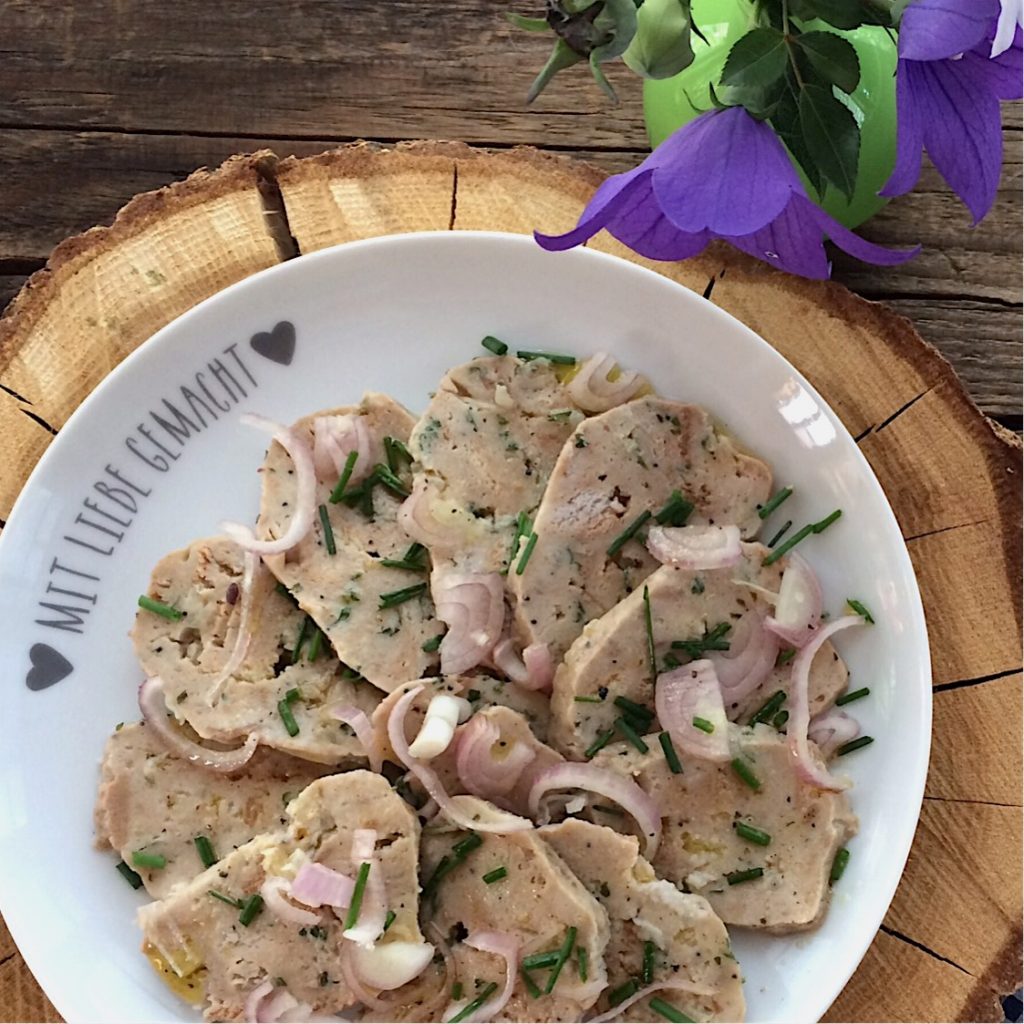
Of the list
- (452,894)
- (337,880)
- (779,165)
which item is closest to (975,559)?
(779,165)

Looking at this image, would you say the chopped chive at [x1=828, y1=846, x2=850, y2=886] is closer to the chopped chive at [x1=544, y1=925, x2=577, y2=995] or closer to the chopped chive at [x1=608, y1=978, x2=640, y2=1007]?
the chopped chive at [x1=608, y1=978, x2=640, y2=1007]

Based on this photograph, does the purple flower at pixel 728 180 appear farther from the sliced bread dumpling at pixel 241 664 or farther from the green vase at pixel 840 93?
the sliced bread dumpling at pixel 241 664

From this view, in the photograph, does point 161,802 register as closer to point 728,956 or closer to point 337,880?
point 337,880

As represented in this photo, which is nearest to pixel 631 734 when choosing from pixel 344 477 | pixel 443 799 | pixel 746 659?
pixel 746 659

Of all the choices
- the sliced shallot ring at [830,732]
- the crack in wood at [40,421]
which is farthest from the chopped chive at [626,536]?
the crack in wood at [40,421]

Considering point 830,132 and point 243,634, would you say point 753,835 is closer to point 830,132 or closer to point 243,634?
point 243,634

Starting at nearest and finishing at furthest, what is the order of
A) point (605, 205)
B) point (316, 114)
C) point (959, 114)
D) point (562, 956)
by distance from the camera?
1. point (959, 114)
2. point (605, 205)
3. point (562, 956)
4. point (316, 114)
